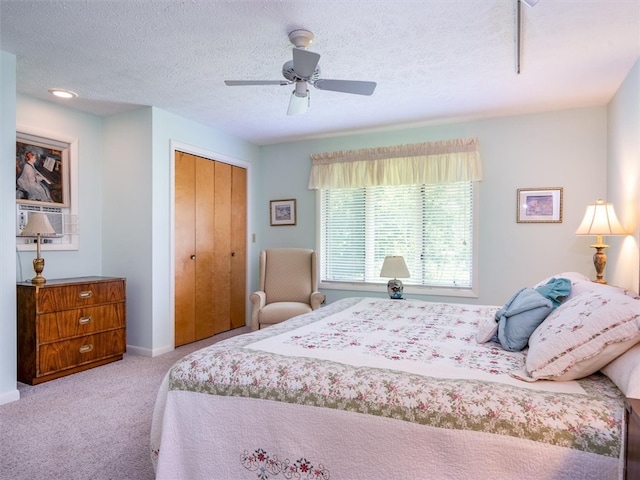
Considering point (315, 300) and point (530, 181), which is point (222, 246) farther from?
point (530, 181)

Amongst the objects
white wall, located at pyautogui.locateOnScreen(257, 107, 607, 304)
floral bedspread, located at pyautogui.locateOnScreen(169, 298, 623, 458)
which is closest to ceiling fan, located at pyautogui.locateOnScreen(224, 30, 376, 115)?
floral bedspread, located at pyautogui.locateOnScreen(169, 298, 623, 458)

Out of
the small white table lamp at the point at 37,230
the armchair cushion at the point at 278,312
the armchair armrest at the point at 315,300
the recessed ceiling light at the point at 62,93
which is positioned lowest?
the armchair cushion at the point at 278,312

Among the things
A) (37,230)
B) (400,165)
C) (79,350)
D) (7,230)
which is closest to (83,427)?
(79,350)

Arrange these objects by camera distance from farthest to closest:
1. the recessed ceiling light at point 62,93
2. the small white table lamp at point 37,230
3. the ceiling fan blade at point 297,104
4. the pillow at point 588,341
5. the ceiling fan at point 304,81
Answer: the recessed ceiling light at point 62,93 < the small white table lamp at point 37,230 < the ceiling fan blade at point 297,104 < the ceiling fan at point 304,81 < the pillow at point 588,341

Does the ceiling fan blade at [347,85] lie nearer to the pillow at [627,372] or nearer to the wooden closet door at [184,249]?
the pillow at [627,372]

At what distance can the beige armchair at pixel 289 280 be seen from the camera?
4.23 meters

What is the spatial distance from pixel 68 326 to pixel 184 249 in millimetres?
1314

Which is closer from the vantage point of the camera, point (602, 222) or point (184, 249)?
point (602, 222)

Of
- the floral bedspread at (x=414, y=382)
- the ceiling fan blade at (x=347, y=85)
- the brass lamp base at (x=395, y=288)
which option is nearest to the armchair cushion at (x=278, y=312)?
the brass lamp base at (x=395, y=288)

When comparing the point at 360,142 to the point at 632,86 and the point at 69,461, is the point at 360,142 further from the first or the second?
the point at 69,461

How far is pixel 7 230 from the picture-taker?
9.02 feet

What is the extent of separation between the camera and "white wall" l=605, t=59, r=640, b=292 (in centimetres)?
278

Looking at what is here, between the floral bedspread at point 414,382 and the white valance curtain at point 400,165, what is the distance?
2491mm

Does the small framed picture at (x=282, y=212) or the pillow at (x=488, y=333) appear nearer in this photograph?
the pillow at (x=488, y=333)
